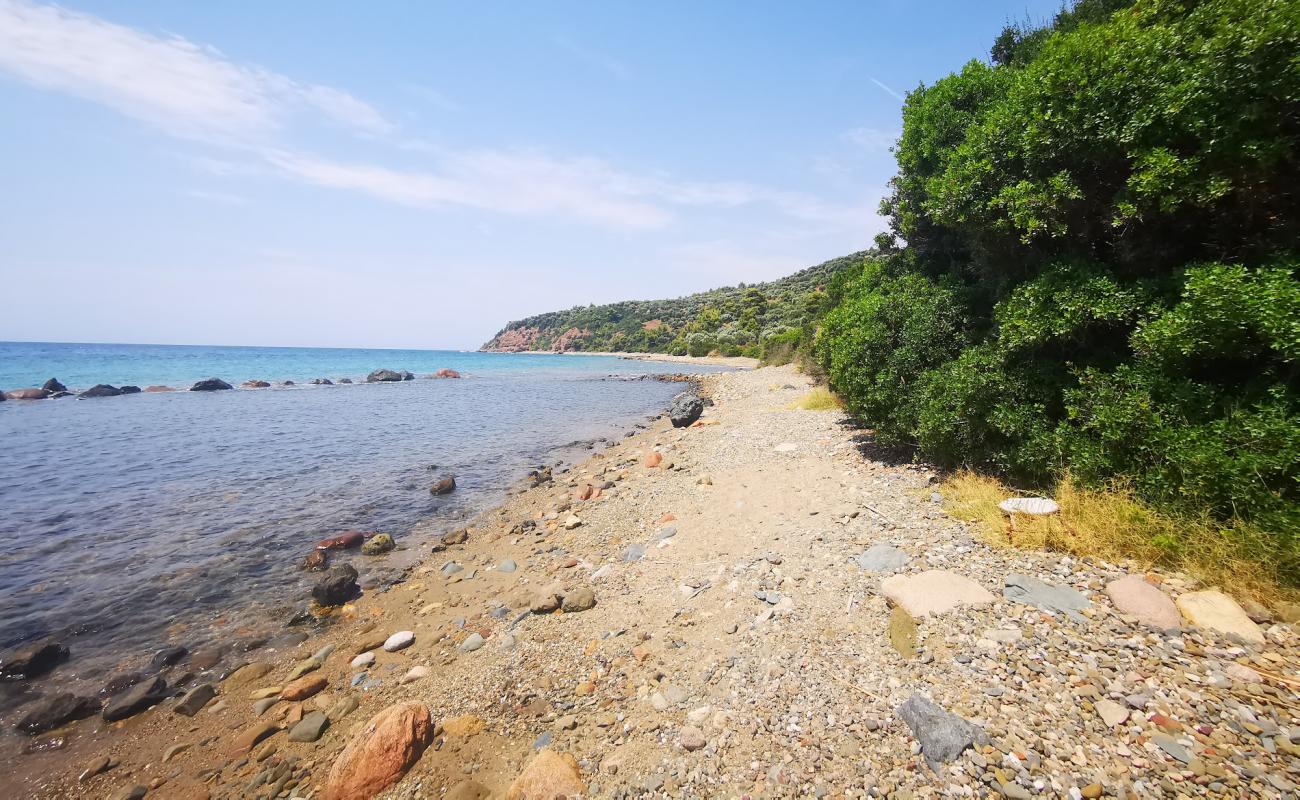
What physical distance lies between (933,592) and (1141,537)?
2.60m

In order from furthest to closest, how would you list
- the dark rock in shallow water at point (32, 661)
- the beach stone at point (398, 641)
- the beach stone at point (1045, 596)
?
the beach stone at point (398, 641), the dark rock in shallow water at point (32, 661), the beach stone at point (1045, 596)

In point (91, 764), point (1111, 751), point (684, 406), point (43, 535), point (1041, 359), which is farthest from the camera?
point (684, 406)

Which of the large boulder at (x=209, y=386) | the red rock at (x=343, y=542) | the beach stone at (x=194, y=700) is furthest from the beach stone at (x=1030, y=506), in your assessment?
the large boulder at (x=209, y=386)

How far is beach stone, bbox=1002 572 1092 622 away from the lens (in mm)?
4824

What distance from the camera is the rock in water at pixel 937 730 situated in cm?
351

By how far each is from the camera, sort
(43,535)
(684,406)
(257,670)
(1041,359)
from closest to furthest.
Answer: (257,670) → (1041,359) → (43,535) → (684,406)

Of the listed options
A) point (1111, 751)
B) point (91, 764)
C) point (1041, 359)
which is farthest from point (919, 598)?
point (91, 764)

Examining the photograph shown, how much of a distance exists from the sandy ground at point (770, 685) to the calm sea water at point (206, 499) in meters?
2.18

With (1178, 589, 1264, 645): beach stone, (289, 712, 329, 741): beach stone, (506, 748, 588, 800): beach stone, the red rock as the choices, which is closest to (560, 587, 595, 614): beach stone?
(506, 748, 588, 800): beach stone

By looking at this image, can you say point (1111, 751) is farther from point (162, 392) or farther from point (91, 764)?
point (162, 392)

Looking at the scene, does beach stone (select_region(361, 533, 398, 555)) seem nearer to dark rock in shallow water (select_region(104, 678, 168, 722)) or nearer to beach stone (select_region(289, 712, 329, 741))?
dark rock in shallow water (select_region(104, 678, 168, 722))

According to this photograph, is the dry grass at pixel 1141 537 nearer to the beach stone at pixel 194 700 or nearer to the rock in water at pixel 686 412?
the beach stone at pixel 194 700

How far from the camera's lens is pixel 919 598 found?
5309 millimetres

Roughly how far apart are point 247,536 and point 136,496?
5714 mm
